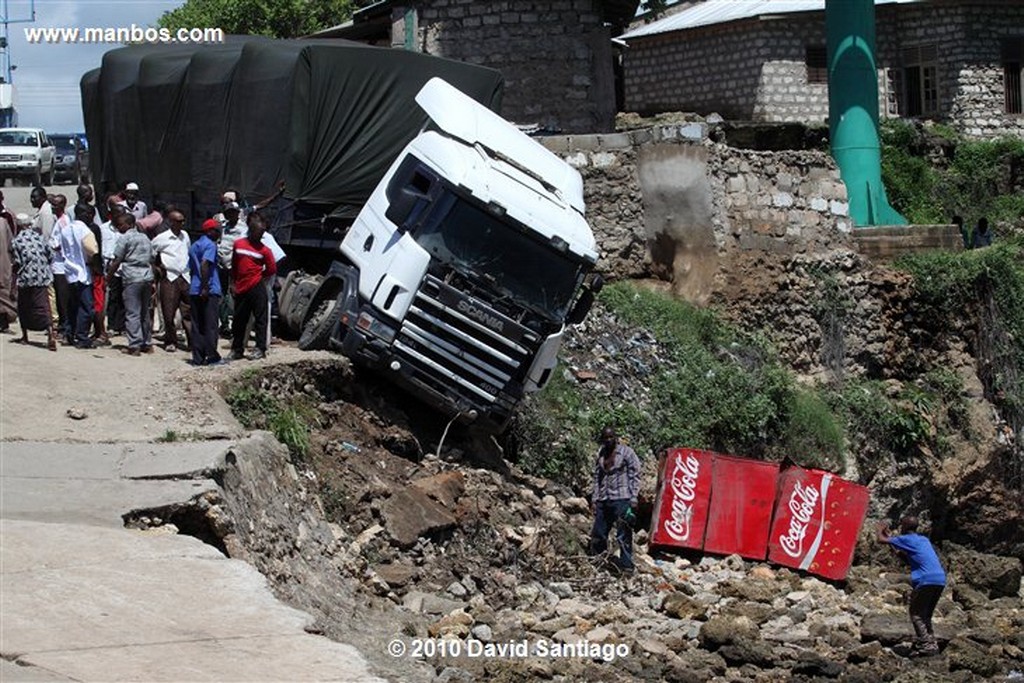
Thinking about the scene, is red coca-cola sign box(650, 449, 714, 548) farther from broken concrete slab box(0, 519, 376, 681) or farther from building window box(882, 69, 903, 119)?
building window box(882, 69, 903, 119)

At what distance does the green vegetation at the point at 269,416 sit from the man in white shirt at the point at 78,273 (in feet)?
7.58

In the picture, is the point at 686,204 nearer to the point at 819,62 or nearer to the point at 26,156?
the point at 819,62

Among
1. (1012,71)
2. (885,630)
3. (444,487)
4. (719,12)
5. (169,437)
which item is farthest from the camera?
(719,12)

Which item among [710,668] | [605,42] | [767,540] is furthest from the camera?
[605,42]

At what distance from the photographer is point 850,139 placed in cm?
2711

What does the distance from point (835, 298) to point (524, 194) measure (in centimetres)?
772

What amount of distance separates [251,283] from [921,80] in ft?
75.5

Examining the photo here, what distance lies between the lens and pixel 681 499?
20031 millimetres

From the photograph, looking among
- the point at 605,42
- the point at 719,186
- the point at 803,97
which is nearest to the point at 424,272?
the point at 719,186

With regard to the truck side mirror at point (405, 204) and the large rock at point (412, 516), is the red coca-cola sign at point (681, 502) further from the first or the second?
the truck side mirror at point (405, 204)

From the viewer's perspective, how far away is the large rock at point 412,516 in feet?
54.3

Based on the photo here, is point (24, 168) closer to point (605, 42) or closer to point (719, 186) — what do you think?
point (605, 42)

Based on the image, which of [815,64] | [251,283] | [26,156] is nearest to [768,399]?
[251,283]

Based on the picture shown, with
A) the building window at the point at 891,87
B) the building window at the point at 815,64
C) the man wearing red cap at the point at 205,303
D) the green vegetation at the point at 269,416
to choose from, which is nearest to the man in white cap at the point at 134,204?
the man wearing red cap at the point at 205,303
